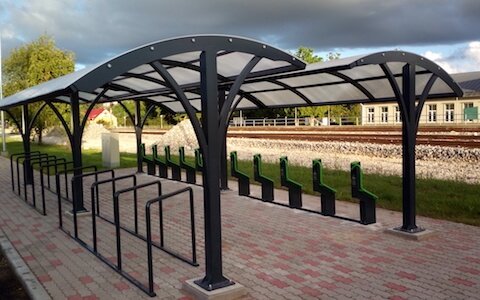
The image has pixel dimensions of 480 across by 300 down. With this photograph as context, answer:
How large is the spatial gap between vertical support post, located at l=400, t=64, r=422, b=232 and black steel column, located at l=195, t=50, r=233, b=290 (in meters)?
3.14

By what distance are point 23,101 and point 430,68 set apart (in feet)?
22.7

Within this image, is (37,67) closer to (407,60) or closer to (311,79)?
(311,79)

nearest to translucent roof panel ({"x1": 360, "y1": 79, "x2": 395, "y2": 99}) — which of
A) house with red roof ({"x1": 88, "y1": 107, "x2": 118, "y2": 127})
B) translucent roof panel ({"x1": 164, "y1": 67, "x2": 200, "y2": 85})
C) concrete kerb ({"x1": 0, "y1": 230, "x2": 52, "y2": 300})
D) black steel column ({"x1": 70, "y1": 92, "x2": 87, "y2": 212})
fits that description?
translucent roof panel ({"x1": 164, "y1": 67, "x2": 200, "y2": 85})

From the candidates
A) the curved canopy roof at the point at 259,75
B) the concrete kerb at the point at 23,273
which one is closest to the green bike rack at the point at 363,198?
the curved canopy roof at the point at 259,75

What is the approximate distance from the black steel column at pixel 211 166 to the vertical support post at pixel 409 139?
3135 mm

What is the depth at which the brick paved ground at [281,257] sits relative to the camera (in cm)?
474

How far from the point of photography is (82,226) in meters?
7.69

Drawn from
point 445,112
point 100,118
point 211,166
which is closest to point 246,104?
point 211,166

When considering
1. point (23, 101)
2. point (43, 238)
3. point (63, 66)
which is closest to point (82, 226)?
point (43, 238)

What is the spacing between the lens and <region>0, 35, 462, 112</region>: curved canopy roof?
4387 millimetres

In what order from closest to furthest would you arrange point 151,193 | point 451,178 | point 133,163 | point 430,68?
point 430,68 < point 151,193 < point 451,178 < point 133,163

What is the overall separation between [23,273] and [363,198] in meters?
4.79

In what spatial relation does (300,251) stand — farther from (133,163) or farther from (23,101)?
(133,163)

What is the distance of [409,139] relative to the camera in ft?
21.4
